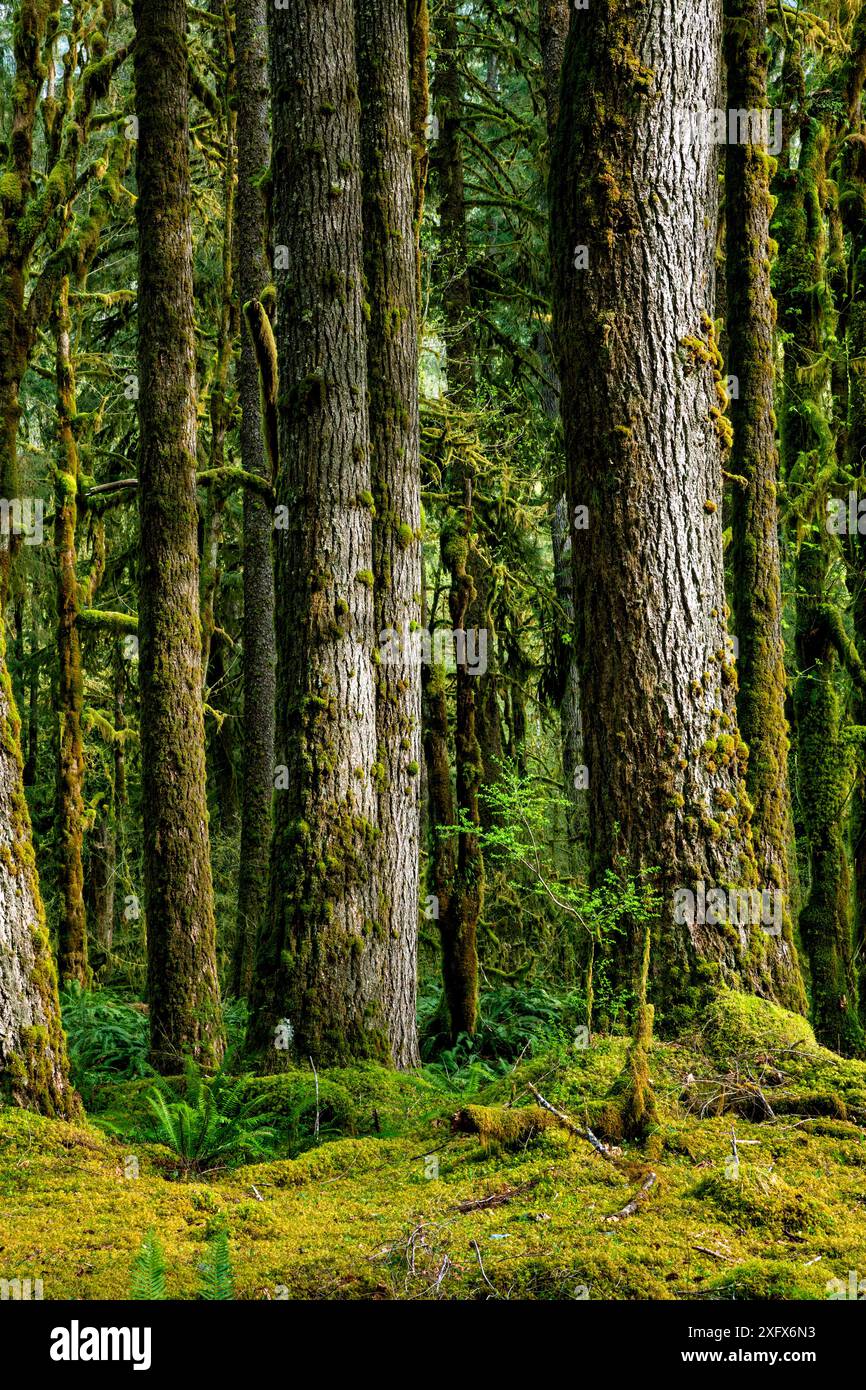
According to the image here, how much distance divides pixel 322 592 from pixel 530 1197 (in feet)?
11.7

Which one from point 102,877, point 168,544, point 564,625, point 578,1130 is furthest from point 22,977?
point 102,877

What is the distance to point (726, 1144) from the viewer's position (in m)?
3.49

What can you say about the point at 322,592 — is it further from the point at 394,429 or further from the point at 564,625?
the point at 564,625

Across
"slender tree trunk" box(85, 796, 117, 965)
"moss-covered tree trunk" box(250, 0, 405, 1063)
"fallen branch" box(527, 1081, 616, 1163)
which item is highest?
"moss-covered tree trunk" box(250, 0, 405, 1063)

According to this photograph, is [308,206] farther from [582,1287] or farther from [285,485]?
[582,1287]

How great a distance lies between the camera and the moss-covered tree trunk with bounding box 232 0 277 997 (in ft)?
35.7

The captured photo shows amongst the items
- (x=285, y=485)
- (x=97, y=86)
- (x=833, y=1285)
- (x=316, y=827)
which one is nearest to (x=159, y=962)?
(x=316, y=827)

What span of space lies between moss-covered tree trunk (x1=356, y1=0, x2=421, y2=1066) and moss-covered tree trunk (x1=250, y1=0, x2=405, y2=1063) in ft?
0.81

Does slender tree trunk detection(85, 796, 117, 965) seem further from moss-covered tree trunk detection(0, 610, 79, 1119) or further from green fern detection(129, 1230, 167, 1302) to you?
green fern detection(129, 1230, 167, 1302)

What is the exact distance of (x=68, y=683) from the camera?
35.7 feet

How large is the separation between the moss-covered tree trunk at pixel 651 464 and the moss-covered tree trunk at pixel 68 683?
7458 millimetres

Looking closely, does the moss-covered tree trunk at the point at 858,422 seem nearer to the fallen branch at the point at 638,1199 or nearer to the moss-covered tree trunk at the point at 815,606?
the moss-covered tree trunk at the point at 815,606

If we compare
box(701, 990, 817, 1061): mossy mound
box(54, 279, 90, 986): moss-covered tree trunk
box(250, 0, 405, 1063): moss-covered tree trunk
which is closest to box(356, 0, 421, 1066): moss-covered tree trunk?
box(250, 0, 405, 1063): moss-covered tree trunk

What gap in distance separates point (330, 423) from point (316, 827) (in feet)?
7.47
